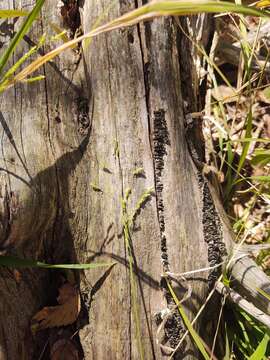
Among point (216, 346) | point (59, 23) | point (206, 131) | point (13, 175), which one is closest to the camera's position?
point (13, 175)

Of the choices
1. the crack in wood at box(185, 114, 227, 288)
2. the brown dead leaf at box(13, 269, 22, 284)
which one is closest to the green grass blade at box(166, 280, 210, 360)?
the crack in wood at box(185, 114, 227, 288)

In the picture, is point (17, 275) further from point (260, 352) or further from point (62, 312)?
point (260, 352)

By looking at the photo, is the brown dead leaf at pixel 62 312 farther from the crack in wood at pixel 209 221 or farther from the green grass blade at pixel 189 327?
the crack in wood at pixel 209 221

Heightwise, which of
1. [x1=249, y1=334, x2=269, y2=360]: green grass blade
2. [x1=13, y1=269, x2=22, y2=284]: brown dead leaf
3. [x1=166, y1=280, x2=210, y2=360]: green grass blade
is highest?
[x1=13, y1=269, x2=22, y2=284]: brown dead leaf

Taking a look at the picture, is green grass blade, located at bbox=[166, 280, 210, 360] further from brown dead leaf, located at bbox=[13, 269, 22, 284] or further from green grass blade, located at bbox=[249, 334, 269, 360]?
brown dead leaf, located at bbox=[13, 269, 22, 284]

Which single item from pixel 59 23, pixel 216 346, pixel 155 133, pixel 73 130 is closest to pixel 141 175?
pixel 155 133

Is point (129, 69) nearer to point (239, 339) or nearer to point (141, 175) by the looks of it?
point (141, 175)
